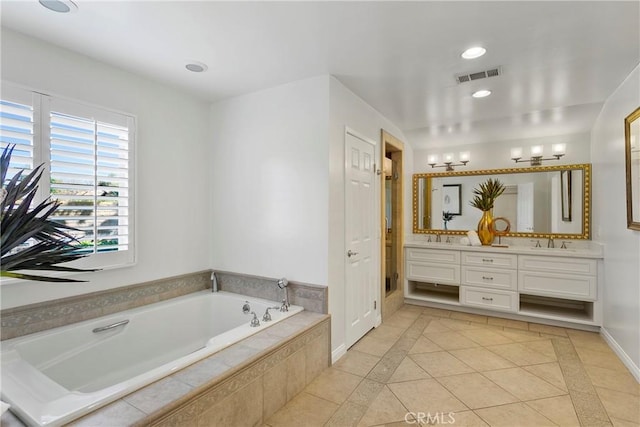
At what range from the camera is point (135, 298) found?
264 cm

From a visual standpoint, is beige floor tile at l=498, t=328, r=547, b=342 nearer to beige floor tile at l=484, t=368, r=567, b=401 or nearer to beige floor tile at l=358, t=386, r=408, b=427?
beige floor tile at l=484, t=368, r=567, b=401

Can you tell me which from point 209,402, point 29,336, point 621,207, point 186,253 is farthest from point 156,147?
point 621,207

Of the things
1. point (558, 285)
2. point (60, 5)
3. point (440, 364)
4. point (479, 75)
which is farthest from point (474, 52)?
point (558, 285)

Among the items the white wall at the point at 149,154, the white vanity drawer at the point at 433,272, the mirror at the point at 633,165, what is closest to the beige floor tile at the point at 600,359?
the mirror at the point at 633,165

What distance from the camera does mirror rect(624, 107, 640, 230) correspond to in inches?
92.8

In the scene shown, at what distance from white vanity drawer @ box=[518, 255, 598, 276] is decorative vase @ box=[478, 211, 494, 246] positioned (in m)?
0.53

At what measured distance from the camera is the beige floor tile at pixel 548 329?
3.42m

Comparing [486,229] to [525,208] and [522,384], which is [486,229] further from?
[522,384]

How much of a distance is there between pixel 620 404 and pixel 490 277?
A: 182cm

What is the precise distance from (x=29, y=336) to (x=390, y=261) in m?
3.75

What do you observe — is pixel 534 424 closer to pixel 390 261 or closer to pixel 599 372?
pixel 599 372

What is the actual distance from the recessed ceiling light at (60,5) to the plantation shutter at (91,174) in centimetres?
64

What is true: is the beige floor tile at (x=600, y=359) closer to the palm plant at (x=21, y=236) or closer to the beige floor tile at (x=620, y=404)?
the beige floor tile at (x=620, y=404)

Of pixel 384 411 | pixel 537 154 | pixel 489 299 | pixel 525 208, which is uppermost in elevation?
pixel 537 154
